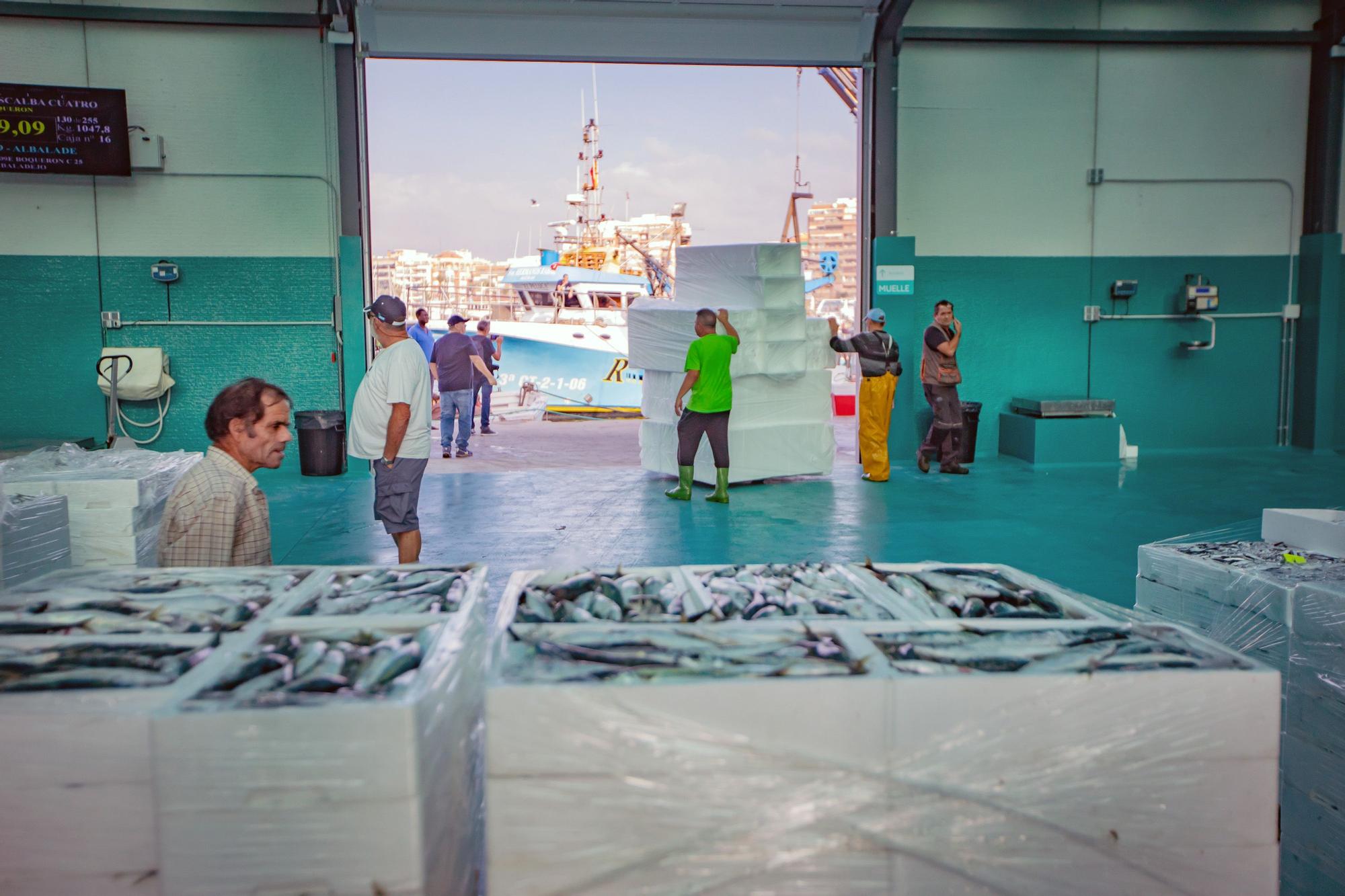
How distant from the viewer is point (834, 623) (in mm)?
2230

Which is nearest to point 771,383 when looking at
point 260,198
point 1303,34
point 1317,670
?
point 260,198

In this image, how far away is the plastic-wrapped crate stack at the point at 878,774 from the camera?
1.80 metres

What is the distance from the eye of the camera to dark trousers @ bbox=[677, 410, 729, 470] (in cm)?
798

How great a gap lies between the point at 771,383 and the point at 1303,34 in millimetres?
7009

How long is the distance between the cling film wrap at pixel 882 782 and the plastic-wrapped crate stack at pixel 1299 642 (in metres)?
0.86

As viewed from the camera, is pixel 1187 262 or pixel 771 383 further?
pixel 1187 262

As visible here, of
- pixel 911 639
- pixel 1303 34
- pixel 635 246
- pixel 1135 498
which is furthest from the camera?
pixel 635 246

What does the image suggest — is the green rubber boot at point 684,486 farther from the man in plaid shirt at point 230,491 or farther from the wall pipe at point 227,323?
the man in plaid shirt at point 230,491

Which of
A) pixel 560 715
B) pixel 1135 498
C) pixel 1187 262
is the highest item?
pixel 1187 262

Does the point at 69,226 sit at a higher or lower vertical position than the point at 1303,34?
lower

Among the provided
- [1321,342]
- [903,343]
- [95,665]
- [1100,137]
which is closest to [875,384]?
[903,343]

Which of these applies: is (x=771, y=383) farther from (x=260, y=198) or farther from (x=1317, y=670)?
(x=1317, y=670)

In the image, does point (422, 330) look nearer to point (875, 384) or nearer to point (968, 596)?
point (875, 384)

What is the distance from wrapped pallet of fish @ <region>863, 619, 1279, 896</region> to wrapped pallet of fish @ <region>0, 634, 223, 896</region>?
4.17 ft
